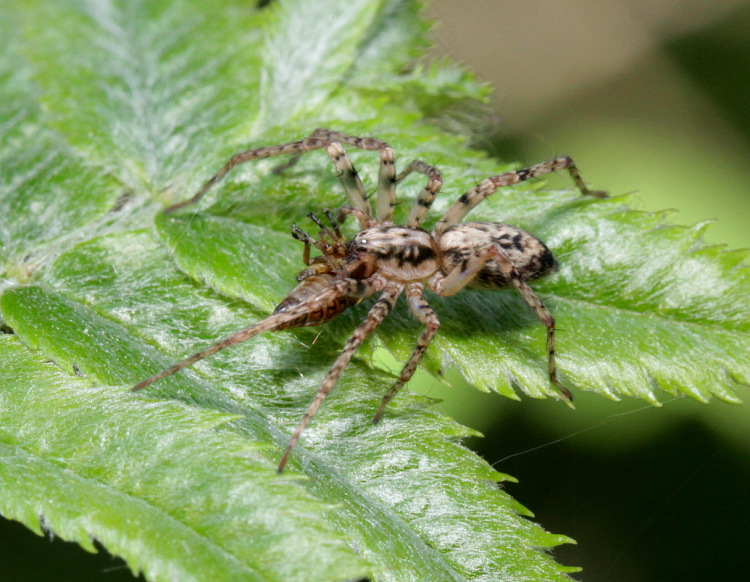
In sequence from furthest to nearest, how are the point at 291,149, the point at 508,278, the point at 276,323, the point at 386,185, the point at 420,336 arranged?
the point at 386,185
the point at 291,149
the point at 508,278
the point at 420,336
the point at 276,323

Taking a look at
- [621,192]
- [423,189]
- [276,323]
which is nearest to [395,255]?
[423,189]

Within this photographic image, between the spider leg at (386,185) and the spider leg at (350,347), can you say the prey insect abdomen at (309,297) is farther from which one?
the spider leg at (386,185)

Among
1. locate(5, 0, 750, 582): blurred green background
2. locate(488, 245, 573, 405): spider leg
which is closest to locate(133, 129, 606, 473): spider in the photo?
locate(488, 245, 573, 405): spider leg

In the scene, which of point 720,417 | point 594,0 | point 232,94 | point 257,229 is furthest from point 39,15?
point 594,0

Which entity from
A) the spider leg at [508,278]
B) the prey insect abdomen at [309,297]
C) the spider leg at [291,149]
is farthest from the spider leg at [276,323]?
the spider leg at [291,149]

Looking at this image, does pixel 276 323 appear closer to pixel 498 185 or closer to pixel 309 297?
pixel 309 297

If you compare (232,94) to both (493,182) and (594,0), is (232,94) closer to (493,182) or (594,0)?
(493,182)

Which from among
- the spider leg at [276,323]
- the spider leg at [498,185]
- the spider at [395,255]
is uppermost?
the spider leg at [498,185]
